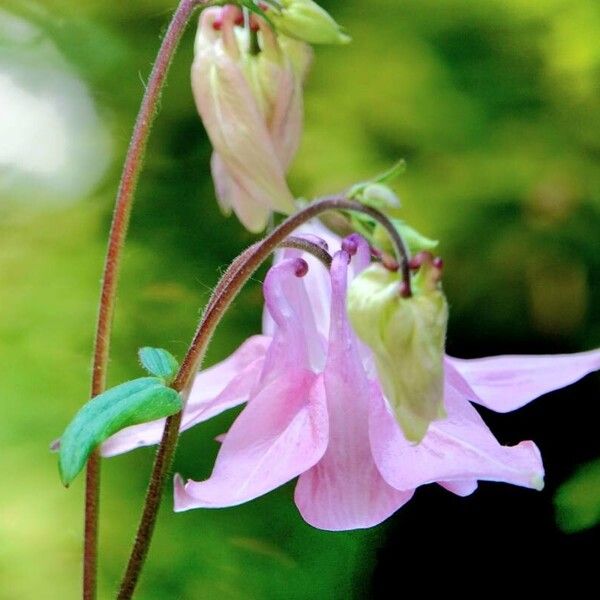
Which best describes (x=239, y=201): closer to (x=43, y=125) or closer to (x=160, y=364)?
(x=160, y=364)

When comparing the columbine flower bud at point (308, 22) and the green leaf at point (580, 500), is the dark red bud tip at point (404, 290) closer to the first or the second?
the columbine flower bud at point (308, 22)

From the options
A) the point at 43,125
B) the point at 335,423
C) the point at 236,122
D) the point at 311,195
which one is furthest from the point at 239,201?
the point at 43,125

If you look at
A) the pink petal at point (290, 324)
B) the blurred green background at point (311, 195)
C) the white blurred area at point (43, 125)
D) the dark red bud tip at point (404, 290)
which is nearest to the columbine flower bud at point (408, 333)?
the dark red bud tip at point (404, 290)

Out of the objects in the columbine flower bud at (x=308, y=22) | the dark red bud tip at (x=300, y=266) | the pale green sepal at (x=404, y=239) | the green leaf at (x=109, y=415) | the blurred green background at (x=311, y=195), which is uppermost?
the columbine flower bud at (x=308, y=22)

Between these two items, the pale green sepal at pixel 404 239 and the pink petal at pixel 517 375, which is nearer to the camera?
the pale green sepal at pixel 404 239

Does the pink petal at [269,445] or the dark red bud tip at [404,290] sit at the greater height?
the dark red bud tip at [404,290]

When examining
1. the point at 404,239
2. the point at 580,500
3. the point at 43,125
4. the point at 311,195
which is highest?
the point at 404,239

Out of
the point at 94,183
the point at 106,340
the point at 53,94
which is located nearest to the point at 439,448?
the point at 106,340
